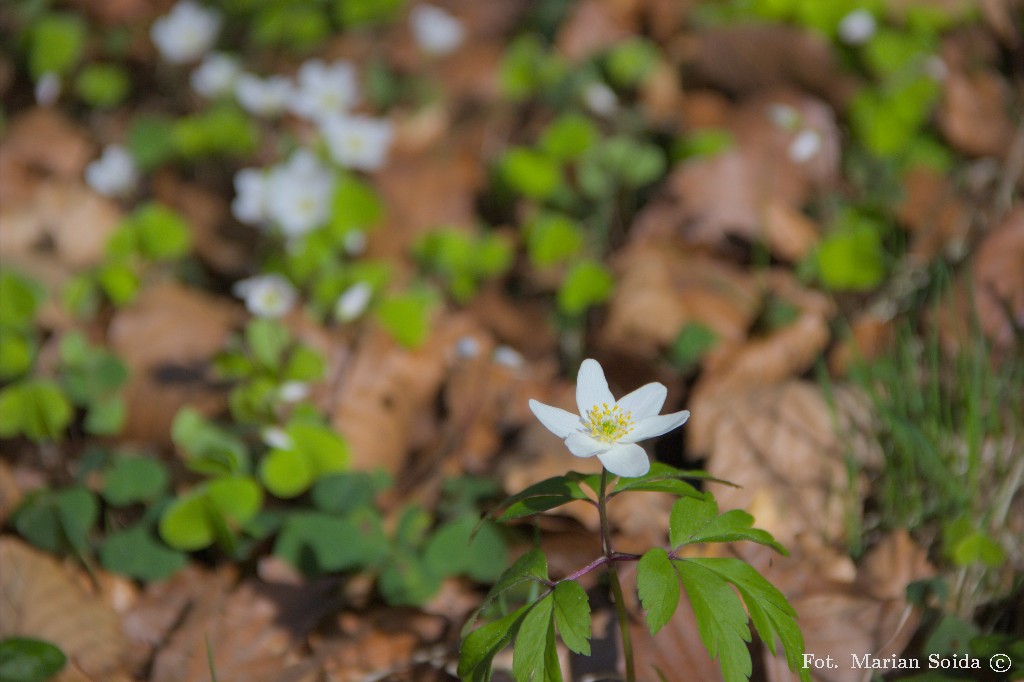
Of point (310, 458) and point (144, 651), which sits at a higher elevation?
point (310, 458)

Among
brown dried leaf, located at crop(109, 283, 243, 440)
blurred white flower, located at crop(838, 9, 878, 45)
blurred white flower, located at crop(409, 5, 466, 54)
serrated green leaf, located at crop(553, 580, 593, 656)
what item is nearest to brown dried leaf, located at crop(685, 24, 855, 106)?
blurred white flower, located at crop(838, 9, 878, 45)

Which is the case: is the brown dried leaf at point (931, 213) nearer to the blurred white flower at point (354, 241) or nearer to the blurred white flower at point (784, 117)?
the blurred white flower at point (784, 117)

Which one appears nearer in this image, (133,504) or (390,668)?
(390,668)

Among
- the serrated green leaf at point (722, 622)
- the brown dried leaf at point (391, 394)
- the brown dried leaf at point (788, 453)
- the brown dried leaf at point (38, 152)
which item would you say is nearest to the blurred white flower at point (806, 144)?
the brown dried leaf at point (788, 453)

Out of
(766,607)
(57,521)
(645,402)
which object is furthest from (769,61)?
(57,521)

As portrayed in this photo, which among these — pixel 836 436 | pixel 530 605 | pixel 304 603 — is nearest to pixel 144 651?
pixel 304 603

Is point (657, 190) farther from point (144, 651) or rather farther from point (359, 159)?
point (144, 651)
